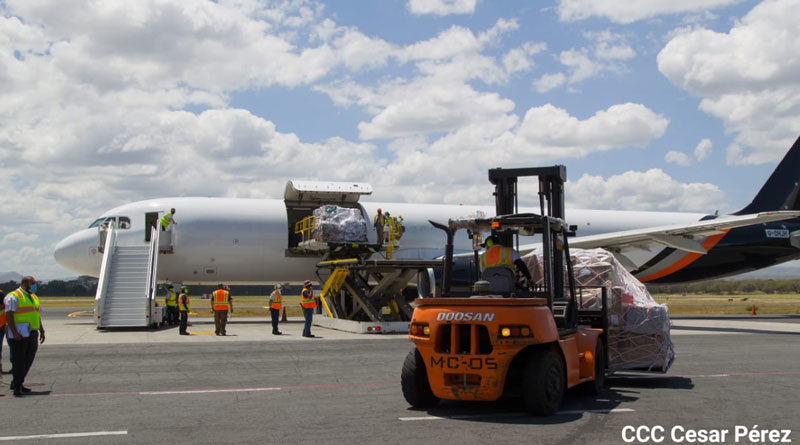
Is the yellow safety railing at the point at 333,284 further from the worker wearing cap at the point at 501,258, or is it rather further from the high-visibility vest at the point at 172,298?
the worker wearing cap at the point at 501,258

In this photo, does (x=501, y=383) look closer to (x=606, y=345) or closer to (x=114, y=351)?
(x=606, y=345)

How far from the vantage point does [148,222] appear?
25109 mm

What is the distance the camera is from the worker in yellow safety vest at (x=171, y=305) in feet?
77.5

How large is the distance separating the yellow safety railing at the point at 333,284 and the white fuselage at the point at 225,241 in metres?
3.37

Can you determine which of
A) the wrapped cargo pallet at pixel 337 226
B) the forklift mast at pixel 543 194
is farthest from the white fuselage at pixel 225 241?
the forklift mast at pixel 543 194

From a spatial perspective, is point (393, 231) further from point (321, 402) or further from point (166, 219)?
point (321, 402)

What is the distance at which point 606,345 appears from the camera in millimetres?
10047

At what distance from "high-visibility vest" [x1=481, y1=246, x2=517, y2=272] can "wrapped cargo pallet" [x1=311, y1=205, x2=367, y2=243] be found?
49.5ft

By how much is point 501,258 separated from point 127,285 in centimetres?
1700

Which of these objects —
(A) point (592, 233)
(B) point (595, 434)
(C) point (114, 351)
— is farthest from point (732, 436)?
(A) point (592, 233)

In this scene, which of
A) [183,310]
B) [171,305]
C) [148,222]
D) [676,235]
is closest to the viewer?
[183,310]

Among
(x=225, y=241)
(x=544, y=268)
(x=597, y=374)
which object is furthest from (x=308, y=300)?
(x=544, y=268)

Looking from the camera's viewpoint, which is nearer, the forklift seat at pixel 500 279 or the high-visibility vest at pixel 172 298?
the forklift seat at pixel 500 279

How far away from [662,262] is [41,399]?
24469 millimetres
